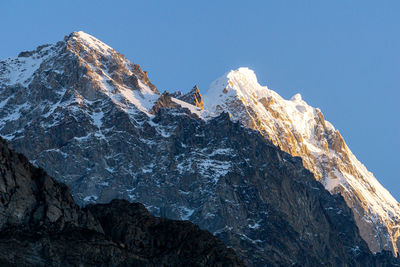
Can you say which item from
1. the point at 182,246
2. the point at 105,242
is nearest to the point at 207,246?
the point at 182,246

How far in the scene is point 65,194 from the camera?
186125mm

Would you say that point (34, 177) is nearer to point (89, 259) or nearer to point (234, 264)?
point (89, 259)

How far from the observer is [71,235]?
175m

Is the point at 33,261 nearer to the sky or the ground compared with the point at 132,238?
nearer to the ground

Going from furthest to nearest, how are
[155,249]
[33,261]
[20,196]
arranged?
[155,249] → [20,196] → [33,261]

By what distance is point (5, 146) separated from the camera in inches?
7121

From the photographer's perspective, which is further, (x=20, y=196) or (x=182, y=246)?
(x=182, y=246)

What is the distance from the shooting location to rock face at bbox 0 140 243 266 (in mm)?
167250

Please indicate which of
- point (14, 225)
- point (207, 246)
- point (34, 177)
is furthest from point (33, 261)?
point (207, 246)

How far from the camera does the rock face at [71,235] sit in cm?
16725

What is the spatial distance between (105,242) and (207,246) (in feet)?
75.6

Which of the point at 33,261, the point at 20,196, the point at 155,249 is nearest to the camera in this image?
the point at 33,261

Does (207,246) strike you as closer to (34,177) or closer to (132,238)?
(132,238)

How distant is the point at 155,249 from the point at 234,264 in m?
13.7
